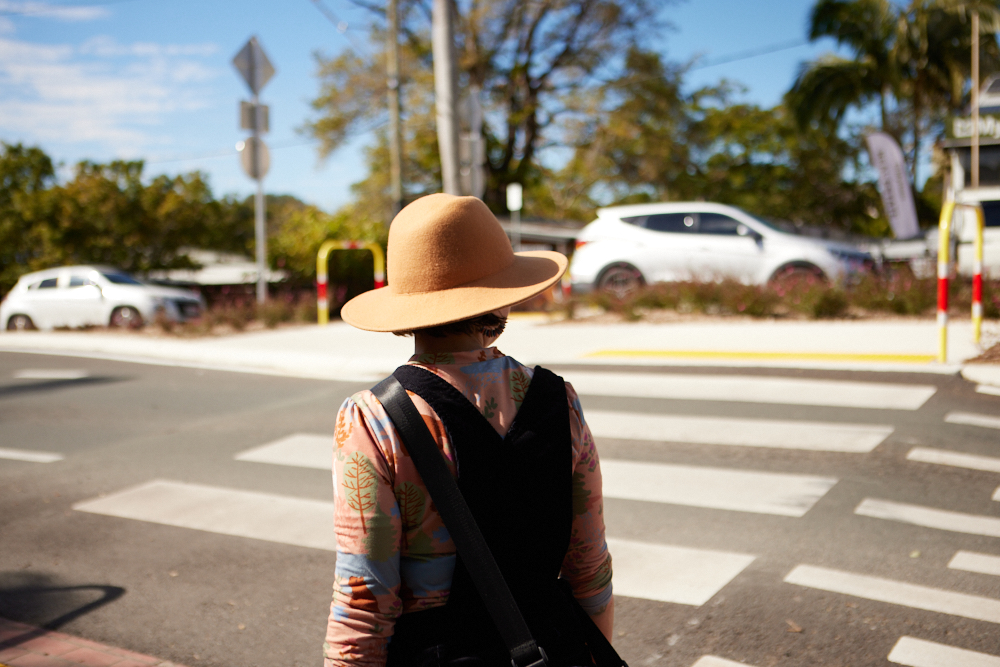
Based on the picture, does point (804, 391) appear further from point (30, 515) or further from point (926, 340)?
point (30, 515)

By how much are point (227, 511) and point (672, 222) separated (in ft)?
39.7

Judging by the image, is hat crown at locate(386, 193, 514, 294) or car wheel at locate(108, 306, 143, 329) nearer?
hat crown at locate(386, 193, 514, 294)

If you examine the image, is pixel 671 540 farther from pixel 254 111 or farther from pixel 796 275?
pixel 254 111

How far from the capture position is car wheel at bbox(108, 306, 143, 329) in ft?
55.0

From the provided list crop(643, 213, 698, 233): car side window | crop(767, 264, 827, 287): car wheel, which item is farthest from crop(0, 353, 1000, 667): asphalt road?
crop(643, 213, 698, 233): car side window

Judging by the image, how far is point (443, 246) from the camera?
1704mm

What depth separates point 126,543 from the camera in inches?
189

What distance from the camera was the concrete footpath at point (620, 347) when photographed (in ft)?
30.4

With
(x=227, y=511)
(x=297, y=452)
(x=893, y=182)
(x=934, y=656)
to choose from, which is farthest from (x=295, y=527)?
(x=893, y=182)

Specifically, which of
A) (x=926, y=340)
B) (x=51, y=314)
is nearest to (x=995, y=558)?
(x=926, y=340)

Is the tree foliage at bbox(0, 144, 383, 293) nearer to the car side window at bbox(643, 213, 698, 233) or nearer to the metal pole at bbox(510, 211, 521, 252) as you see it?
the metal pole at bbox(510, 211, 521, 252)

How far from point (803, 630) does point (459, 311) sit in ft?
8.46

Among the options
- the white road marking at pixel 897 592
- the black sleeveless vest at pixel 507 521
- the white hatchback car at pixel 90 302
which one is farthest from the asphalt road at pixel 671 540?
the white hatchback car at pixel 90 302

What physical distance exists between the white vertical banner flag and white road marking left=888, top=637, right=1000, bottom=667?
2128cm
